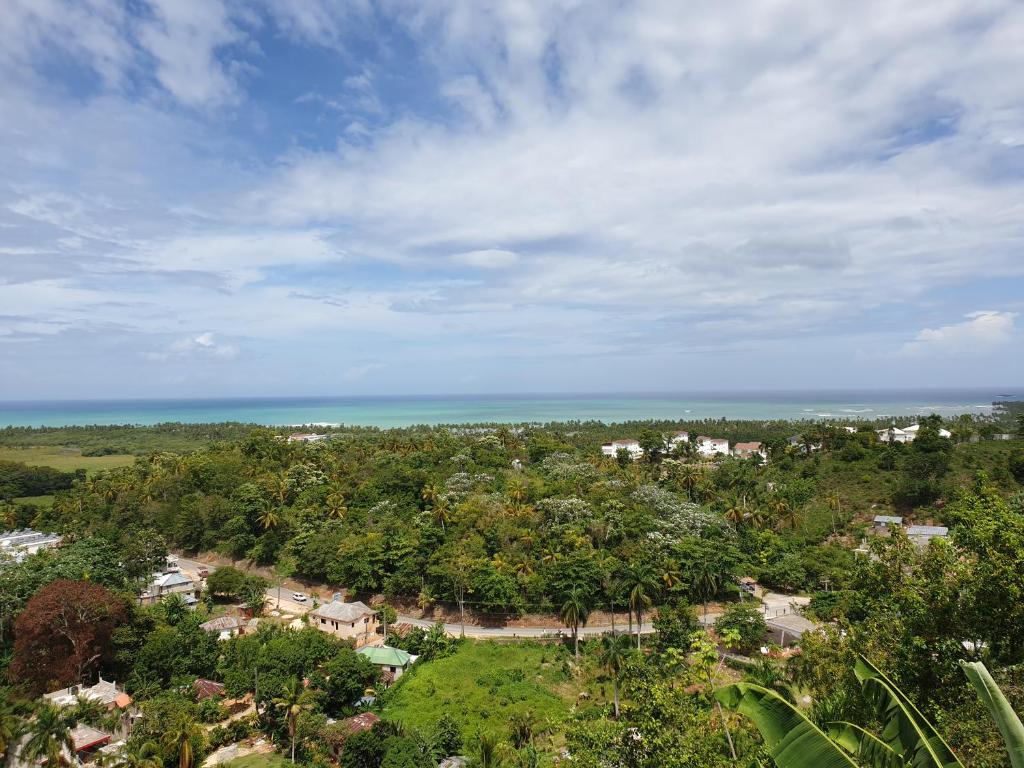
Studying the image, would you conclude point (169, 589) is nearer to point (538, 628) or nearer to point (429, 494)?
point (429, 494)

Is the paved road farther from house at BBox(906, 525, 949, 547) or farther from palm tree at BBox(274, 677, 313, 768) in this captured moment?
house at BBox(906, 525, 949, 547)

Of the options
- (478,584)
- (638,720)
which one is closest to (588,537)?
(478,584)

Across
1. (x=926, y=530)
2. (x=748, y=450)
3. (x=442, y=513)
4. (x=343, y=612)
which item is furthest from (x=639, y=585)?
(x=748, y=450)

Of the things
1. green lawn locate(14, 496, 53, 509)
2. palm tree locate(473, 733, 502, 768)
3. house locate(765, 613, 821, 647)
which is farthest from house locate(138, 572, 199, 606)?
house locate(765, 613, 821, 647)

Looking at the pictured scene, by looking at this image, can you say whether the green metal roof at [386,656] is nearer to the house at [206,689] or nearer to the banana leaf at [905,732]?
the house at [206,689]

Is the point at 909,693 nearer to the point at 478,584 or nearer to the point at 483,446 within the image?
the point at 478,584
